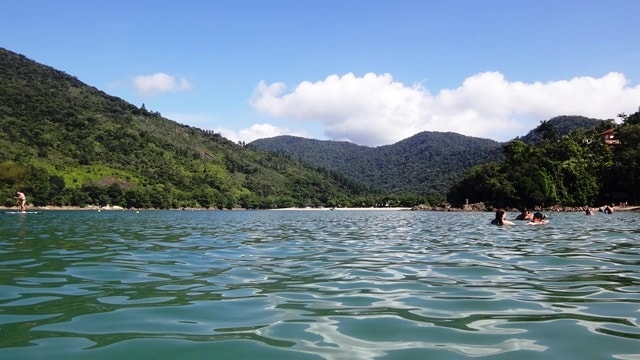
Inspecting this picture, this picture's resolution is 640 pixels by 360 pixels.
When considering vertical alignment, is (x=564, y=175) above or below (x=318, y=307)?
above

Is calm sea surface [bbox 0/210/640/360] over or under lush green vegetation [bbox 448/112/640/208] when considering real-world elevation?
under

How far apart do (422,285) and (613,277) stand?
4.86 meters

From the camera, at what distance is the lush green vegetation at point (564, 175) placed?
120125mm

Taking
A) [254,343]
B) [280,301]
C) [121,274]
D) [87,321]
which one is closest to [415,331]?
[254,343]

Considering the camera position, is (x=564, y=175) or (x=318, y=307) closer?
(x=318, y=307)

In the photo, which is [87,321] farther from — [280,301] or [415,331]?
[415,331]

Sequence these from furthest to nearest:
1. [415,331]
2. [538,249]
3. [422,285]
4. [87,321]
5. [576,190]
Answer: [576,190] → [538,249] → [422,285] → [87,321] → [415,331]

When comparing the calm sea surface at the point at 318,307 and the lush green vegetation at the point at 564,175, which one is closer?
the calm sea surface at the point at 318,307

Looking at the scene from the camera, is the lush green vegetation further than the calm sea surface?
Yes

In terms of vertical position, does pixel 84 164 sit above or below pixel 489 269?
above

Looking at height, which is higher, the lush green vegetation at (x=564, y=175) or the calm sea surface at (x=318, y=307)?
the lush green vegetation at (x=564, y=175)

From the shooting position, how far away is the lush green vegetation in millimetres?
120125

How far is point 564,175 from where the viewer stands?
131375 mm

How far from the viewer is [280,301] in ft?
31.0
